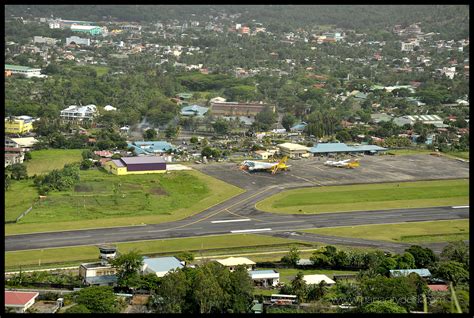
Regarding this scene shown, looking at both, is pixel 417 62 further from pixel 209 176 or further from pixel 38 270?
pixel 38 270

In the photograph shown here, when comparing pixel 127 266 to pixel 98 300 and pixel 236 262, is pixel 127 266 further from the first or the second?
pixel 236 262

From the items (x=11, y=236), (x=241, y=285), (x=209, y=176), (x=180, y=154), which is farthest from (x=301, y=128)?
(x=241, y=285)

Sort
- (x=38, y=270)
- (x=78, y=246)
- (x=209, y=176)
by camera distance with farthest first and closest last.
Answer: (x=209, y=176)
(x=78, y=246)
(x=38, y=270)

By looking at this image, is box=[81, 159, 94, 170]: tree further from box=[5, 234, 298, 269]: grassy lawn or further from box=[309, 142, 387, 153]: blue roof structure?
box=[5, 234, 298, 269]: grassy lawn

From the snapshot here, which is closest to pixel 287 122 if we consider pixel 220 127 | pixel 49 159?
pixel 220 127

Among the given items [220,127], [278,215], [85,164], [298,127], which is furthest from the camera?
[298,127]

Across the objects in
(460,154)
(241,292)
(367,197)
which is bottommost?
(460,154)

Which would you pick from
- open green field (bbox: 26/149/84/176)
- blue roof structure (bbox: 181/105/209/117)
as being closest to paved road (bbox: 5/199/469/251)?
open green field (bbox: 26/149/84/176)
